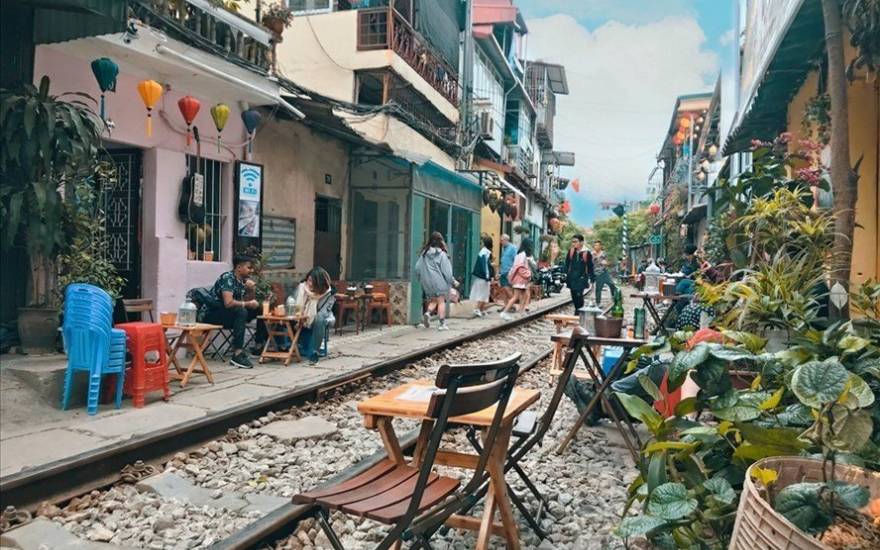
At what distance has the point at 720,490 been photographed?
7.53ft

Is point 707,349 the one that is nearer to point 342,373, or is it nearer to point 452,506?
point 452,506

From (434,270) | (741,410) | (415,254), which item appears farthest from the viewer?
(415,254)

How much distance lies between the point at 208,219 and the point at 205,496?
5.37 metres

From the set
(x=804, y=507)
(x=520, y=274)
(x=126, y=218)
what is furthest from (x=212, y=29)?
(x=520, y=274)

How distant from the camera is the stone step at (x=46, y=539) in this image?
3.15 metres

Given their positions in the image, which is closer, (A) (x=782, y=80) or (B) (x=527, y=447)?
(B) (x=527, y=447)

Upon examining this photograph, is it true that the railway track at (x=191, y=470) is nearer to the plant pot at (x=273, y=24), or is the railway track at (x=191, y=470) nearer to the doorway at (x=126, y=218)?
the doorway at (x=126, y=218)

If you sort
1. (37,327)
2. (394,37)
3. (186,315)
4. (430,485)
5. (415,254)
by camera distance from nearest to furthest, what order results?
(430,485) → (37,327) → (186,315) → (415,254) → (394,37)

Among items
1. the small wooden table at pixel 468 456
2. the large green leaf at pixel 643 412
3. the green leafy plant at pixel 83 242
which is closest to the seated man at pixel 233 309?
the green leafy plant at pixel 83 242

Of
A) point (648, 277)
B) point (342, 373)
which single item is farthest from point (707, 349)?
point (648, 277)

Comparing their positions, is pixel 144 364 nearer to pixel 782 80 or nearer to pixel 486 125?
pixel 782 80

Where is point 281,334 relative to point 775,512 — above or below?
below

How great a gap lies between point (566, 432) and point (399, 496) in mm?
3022

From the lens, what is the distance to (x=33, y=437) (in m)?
4.41
